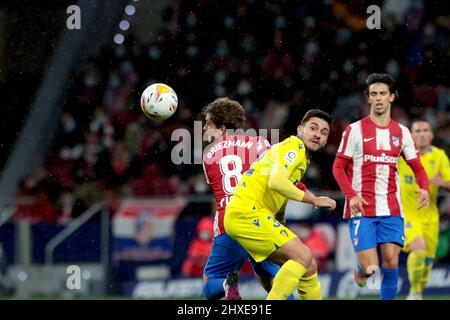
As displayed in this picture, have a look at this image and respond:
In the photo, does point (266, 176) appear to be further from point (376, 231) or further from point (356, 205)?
point (376, 231)

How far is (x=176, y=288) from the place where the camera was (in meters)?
10.6

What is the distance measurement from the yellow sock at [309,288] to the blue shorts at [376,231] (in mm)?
1049

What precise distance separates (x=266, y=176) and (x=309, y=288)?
0.86 metres

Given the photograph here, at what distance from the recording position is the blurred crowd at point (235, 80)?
12.1 metres

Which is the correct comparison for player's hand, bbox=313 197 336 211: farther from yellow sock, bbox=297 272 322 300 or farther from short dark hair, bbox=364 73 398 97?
short dark hair, bbox=364 73 398 97

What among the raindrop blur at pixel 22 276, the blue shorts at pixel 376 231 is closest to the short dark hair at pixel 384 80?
the blue shorts at pixel 376 231

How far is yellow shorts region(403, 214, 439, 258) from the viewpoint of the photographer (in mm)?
9125

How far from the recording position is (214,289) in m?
6.48

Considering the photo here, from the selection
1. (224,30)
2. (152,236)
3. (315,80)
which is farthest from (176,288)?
(224,30)

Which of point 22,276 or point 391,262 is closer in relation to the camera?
point 391,262

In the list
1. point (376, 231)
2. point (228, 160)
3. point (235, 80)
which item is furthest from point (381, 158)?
point (235, 80)

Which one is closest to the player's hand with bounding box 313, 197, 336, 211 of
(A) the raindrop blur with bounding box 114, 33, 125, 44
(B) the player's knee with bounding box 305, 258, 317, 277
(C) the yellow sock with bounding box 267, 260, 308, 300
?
(C) the yellow sock with bounding box 267, 260, 308, 300
